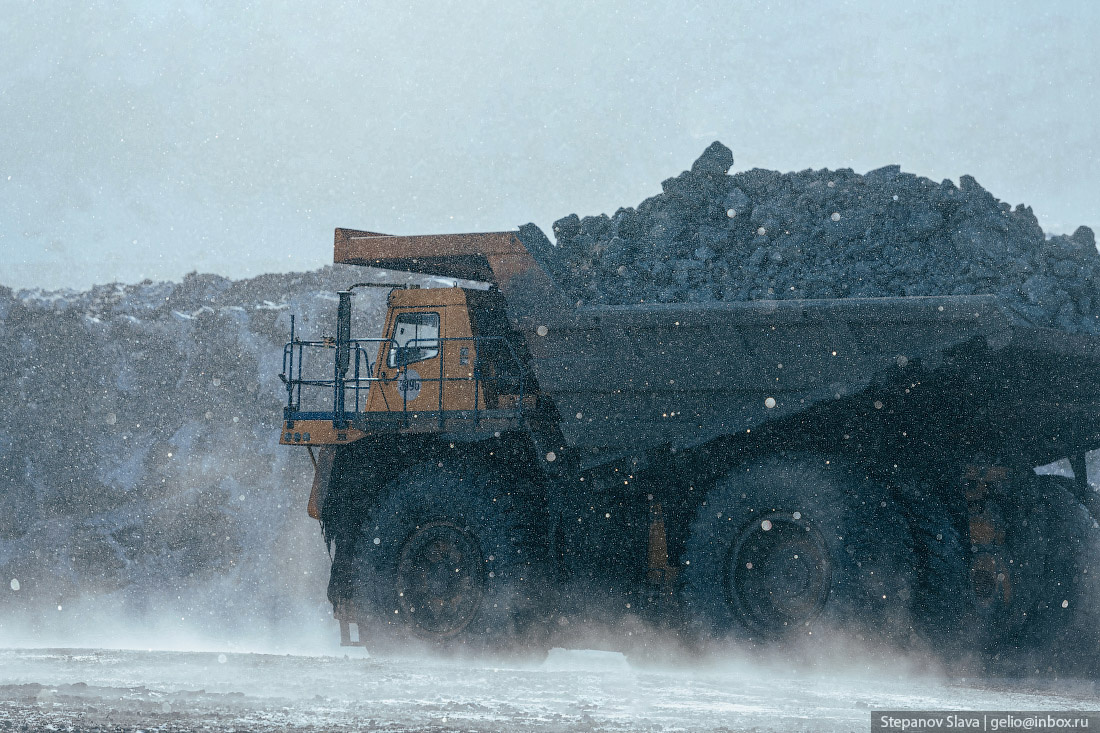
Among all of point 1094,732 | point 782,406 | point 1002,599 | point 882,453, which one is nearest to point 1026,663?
point 1002,599

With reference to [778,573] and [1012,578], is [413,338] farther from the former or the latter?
[1012,578]

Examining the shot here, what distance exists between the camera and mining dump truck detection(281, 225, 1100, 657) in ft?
26.9

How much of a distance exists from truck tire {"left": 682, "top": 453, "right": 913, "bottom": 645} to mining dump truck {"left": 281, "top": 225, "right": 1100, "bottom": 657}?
0.02 m

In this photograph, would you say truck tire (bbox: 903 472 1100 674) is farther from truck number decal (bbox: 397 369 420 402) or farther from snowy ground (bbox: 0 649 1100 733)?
truck number decal (bbox: 397 369 420 402)

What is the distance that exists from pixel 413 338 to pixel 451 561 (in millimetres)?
2076

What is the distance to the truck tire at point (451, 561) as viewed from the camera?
371 inches

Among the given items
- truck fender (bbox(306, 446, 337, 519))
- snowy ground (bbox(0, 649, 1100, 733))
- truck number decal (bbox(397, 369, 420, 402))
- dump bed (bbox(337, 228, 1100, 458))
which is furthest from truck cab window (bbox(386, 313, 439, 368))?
snowy ground (bbox(0, 649, 1100, 733))

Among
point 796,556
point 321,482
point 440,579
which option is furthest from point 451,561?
point 796,556

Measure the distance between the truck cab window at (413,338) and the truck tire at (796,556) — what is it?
2991 millimetres

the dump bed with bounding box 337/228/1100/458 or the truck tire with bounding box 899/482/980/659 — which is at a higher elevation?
the dump bed with bounding box 337/228/1100/458

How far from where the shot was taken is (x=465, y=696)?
7.18 m

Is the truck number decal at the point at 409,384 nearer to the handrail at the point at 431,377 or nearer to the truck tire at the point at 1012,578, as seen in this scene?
the handrail at the point at 431,377

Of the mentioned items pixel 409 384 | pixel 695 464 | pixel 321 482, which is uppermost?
pixel 409 384

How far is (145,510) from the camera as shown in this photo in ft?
83.4
